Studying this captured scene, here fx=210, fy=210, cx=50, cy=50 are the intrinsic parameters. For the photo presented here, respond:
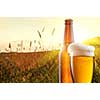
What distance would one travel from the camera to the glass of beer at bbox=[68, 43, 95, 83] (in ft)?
3.84

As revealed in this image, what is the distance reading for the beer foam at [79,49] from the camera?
3.83 feet

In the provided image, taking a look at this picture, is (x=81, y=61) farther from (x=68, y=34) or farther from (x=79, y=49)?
(x=68, y=34)

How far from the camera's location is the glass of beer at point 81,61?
3.84 feet

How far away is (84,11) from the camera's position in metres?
1.21

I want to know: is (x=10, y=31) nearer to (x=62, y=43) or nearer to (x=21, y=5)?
(x=21, y=5)

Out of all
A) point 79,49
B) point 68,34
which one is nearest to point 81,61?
point 79,49

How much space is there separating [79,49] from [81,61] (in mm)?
68

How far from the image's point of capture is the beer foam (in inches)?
46.0

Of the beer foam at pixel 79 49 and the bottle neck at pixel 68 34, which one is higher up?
the bottle neck at pixel 68 34

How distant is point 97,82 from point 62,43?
0.30m

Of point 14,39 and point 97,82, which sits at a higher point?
point 14,39

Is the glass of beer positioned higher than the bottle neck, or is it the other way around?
the bottle neck
